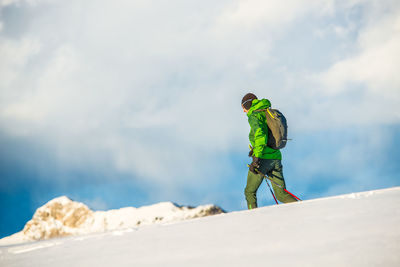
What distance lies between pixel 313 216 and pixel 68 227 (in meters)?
71.2

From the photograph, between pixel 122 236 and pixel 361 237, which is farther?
pixel 122 236

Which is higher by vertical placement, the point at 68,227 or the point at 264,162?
the point at 68,227

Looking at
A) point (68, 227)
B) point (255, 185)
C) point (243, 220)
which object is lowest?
point (243, 220)

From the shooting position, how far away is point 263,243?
2062 mm

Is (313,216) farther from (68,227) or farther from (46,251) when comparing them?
(68,227)

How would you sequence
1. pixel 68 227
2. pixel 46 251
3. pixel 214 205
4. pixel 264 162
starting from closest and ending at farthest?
pixel 46 251 → pixel 264 162 → pixel 214 205 → pixel 68 227

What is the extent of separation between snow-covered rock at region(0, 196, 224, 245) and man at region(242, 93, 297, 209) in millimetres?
35527

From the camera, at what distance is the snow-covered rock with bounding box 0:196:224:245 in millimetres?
42875

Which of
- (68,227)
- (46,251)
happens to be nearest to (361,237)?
(46,251)

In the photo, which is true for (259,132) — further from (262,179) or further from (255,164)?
(262,179)

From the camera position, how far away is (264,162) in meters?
5.73

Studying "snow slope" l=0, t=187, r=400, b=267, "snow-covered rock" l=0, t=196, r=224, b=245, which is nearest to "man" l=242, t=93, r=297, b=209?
"snow slope" l=0, t=187, r=400, b=267

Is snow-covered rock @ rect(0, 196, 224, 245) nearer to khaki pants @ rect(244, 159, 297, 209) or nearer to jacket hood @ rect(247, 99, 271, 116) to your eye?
khaki pants @ rect(244, 159, 297, 209)

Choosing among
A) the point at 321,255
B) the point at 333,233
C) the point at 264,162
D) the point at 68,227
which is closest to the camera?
the point at 321,255
